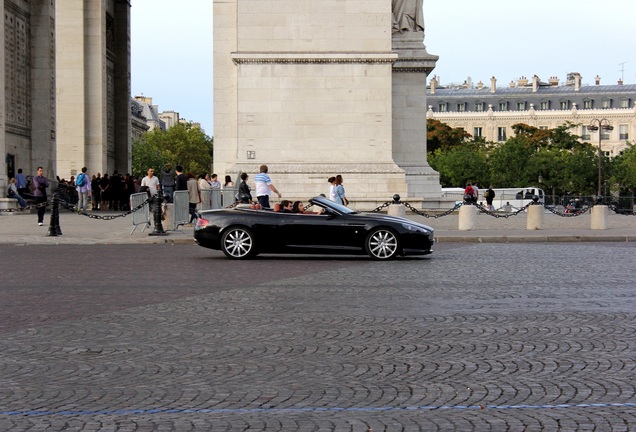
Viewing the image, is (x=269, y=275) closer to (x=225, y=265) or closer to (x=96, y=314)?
(x=225, y=265)

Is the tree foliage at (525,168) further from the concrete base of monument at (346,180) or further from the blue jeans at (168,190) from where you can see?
the blue jeans at (168,190)

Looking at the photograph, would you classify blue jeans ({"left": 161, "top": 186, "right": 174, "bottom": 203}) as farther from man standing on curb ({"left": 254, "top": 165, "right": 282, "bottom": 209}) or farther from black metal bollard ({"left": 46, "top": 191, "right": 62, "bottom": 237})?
black metal bollard ({"left": 46, "top": 191, "right": 62, "bottom": 237})

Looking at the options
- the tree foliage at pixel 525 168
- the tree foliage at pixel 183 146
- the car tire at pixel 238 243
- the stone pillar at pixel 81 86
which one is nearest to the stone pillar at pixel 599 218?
the car tire at pixel 238 243

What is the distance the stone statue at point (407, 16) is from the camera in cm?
3816

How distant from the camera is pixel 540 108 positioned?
155875 millimetres

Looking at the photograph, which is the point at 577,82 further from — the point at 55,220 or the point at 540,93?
the point at 55,220

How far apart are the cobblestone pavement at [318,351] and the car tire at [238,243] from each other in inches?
129

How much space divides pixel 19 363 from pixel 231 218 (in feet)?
38.1

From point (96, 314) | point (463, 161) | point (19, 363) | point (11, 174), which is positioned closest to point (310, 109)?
point (11, 174)

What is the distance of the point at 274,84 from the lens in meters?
34.9

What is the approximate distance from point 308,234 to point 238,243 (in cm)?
124

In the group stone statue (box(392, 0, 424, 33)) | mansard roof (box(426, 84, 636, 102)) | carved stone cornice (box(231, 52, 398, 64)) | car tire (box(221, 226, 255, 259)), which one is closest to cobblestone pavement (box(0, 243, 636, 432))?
car tire (box(221, 226, 255, 259))

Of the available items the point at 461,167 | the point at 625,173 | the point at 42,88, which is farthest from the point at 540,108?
the point at 42,88

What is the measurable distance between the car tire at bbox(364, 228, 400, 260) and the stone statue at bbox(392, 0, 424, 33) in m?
19.4
